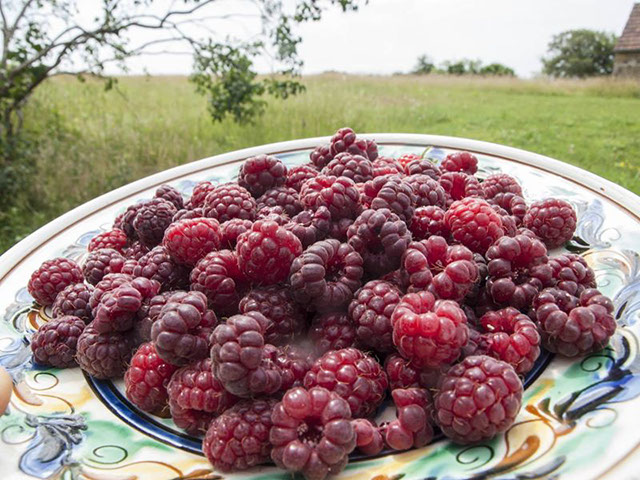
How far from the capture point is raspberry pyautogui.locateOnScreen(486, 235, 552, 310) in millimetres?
1704

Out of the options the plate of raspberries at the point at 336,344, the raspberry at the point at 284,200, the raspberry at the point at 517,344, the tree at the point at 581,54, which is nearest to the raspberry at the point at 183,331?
the plate of raspberries at the point at 336,344

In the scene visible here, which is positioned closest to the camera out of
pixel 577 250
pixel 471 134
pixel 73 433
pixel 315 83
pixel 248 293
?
pixel 73 433

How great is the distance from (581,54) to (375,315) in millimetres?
10685

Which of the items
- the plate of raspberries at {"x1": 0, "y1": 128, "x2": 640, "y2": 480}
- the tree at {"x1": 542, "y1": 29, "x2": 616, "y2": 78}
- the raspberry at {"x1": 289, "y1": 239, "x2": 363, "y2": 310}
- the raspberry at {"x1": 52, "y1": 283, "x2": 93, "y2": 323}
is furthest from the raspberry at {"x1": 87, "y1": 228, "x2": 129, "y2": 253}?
the tree at {"x1": 542, "y1": 29, "x2": 616, "y2": 78}

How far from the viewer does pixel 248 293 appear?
172cm

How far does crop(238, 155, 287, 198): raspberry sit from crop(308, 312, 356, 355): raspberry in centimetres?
82

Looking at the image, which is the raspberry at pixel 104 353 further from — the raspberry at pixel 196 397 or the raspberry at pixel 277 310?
the raspberry at pixel 277 310

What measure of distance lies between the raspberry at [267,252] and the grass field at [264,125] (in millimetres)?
3618

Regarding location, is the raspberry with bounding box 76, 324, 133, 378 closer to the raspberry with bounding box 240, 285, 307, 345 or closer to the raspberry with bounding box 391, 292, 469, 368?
the raspberry with bounding box 240, 285, 307, 345

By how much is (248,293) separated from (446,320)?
62 cm

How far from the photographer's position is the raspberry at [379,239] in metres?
1.68

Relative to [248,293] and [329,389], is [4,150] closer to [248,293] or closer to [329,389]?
[248,293]

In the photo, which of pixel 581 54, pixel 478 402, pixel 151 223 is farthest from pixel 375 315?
pixel 581 54

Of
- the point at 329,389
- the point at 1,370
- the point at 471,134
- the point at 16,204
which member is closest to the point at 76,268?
the point at 1,370
